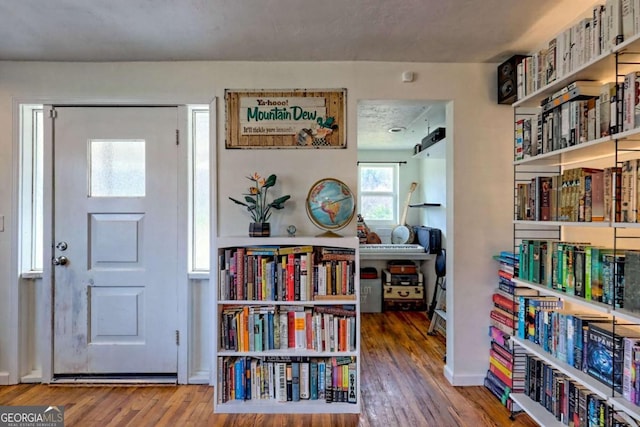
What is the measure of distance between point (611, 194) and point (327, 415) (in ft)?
6.33

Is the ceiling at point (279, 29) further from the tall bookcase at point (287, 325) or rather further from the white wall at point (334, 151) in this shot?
the tall bookcase at point (287, 325)

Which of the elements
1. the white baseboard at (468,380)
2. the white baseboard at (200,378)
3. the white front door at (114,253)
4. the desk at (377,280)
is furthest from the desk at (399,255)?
the white front door at (114,253)

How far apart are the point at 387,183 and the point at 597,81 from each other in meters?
3.81

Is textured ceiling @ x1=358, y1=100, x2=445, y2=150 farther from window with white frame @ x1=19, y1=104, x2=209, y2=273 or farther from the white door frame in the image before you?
the white door frame

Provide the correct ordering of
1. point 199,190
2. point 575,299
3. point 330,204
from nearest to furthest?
point 575,299, point 330,204, point 199,190

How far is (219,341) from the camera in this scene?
222 cm

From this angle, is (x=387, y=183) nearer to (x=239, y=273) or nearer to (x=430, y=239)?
(x=430, y=239)

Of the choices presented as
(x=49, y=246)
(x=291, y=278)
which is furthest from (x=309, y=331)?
(x=49, y=246)

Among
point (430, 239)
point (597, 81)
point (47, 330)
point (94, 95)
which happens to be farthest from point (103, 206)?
point (430, 239)

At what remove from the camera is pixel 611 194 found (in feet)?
4.75

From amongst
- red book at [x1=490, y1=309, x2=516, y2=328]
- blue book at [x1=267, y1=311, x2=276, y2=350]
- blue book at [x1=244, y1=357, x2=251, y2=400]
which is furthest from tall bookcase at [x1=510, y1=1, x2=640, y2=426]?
blue book at [x1=244, y1=357, x2=251, y2=400]

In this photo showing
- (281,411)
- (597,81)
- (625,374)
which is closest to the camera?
(625,374)

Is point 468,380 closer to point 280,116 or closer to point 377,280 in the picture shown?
point 377,280

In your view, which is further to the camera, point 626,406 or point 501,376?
point 501,376
